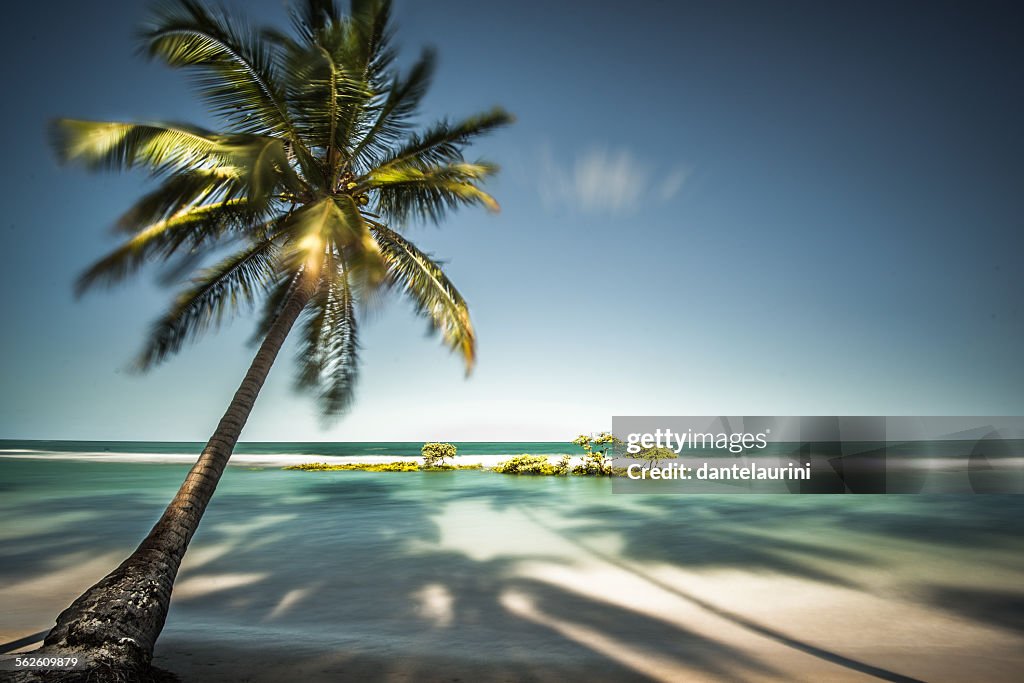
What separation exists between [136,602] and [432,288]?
5.18 meters

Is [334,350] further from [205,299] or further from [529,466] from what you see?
[529,466]

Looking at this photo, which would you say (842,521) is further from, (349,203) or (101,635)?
(101,635)

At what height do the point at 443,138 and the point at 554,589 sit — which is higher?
the point at 443,138

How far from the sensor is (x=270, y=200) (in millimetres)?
6812

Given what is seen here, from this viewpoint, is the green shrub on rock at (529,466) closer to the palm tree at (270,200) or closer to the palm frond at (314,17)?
the palm tree at (270,200)

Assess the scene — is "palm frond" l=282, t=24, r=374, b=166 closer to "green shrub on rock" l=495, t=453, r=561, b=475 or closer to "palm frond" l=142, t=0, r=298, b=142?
"palm frond" l=142, t=0, r=298, b=142

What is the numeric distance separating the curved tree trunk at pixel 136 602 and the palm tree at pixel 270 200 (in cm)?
1

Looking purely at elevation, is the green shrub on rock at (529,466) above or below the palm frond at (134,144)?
below

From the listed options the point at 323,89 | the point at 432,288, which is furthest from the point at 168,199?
the point at 432,288

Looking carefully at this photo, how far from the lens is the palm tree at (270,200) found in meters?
4.44

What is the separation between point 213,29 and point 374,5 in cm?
186

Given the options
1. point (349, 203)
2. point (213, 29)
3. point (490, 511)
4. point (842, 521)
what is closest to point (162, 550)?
point (349, 203)

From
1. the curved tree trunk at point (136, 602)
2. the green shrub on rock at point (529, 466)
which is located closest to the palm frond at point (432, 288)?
the curved tree trunk at point (136, 602)

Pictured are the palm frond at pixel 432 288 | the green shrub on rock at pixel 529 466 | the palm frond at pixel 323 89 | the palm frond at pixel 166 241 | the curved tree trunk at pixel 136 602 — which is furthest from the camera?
the green shrub on rock at pixel 529 466
